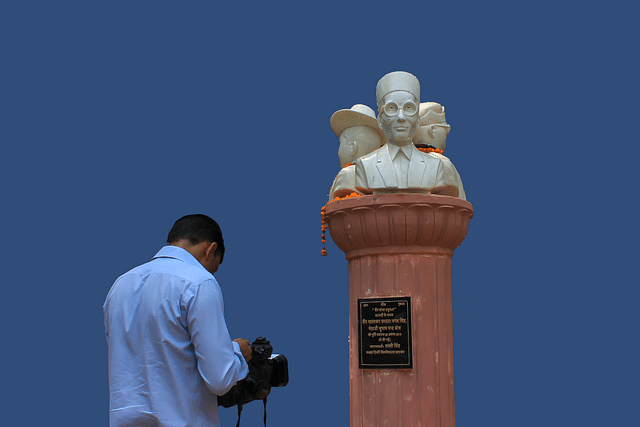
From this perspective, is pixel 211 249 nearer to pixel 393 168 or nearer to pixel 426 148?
pixel 393 168

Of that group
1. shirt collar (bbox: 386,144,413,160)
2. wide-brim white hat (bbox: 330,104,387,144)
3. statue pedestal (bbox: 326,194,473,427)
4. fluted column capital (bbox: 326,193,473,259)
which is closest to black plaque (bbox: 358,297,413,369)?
statue pedestal (bbox: 326,194,473,427)

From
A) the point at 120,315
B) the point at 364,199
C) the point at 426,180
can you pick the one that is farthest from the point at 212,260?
the point at 426,180

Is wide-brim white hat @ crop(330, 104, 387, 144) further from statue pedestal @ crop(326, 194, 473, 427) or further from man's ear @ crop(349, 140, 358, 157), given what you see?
statue pedestal @ crop(326, 194, 473, 427)

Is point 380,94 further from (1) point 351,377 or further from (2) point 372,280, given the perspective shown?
(1) point 351,377

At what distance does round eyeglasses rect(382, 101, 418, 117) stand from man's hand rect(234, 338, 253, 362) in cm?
283

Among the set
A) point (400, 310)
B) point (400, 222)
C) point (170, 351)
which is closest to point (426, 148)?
point (400, 222)

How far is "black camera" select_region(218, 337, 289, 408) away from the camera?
534 cm

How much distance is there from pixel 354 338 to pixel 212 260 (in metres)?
2.20

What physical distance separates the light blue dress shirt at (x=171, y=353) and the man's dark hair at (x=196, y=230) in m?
0.35

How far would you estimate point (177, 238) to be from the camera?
5.20 m

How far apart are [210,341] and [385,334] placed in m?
2.47

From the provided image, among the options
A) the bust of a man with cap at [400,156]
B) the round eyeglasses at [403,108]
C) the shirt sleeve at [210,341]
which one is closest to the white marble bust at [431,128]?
the bust of a man with cap at [400,156]

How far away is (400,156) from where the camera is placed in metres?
6.96

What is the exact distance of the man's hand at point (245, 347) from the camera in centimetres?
520
